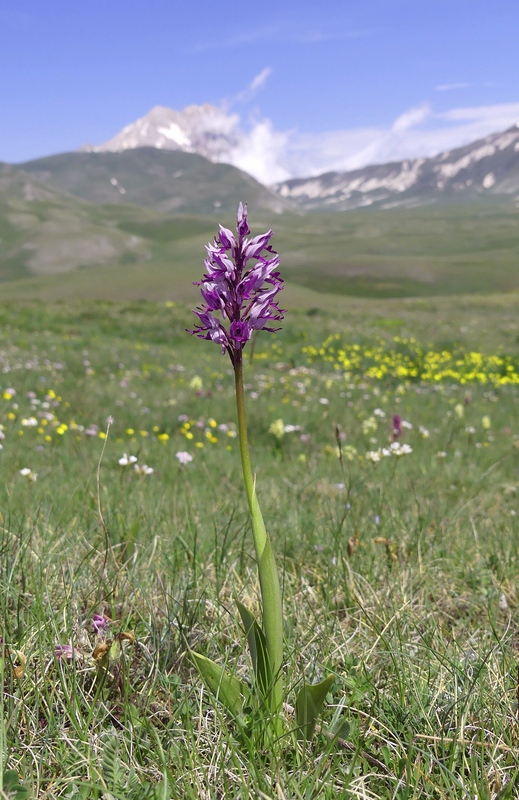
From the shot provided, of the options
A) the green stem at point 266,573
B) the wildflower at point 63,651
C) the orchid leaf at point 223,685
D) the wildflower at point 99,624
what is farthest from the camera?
the wildflower at point 99,624

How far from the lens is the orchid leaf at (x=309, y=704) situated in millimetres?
1796

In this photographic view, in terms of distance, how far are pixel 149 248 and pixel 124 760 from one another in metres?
193

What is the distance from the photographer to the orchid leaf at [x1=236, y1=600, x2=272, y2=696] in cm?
193

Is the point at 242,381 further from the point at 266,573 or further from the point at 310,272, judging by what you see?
the point at 310,272

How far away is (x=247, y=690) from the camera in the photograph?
6.45 feet

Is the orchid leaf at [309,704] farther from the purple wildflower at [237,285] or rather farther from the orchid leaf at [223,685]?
the purple wildflower at [237,285]

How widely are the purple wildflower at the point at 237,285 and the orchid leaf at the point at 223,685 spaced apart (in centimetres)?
95

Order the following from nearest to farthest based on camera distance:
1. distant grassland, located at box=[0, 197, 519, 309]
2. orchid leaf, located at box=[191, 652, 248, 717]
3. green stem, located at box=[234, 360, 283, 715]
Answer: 1. green stem, located at box=[234, 360, 283, 715]
2. orchid leaf, located at box=[191, 652, 248, 717]
3. distant grassland, located at box=[0, 197, 519, 309]

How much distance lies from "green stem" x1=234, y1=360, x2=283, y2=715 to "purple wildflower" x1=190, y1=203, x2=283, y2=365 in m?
0.11

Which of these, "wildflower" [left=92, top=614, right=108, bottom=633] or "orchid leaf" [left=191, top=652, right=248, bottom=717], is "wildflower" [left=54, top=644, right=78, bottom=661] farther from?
"orchid leaf" [left=191, top=652, right=248, bottom=717]

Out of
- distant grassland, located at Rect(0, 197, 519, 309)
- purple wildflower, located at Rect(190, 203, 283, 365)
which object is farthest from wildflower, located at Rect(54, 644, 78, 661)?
distant grassland, located at Rect(0, 197, 519, 309)

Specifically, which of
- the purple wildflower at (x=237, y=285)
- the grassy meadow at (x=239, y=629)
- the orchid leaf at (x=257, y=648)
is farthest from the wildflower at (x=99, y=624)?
the purple wildflower at (x=237, y=285)

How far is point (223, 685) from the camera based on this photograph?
6.31 feet

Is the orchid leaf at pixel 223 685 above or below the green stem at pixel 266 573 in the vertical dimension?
below
